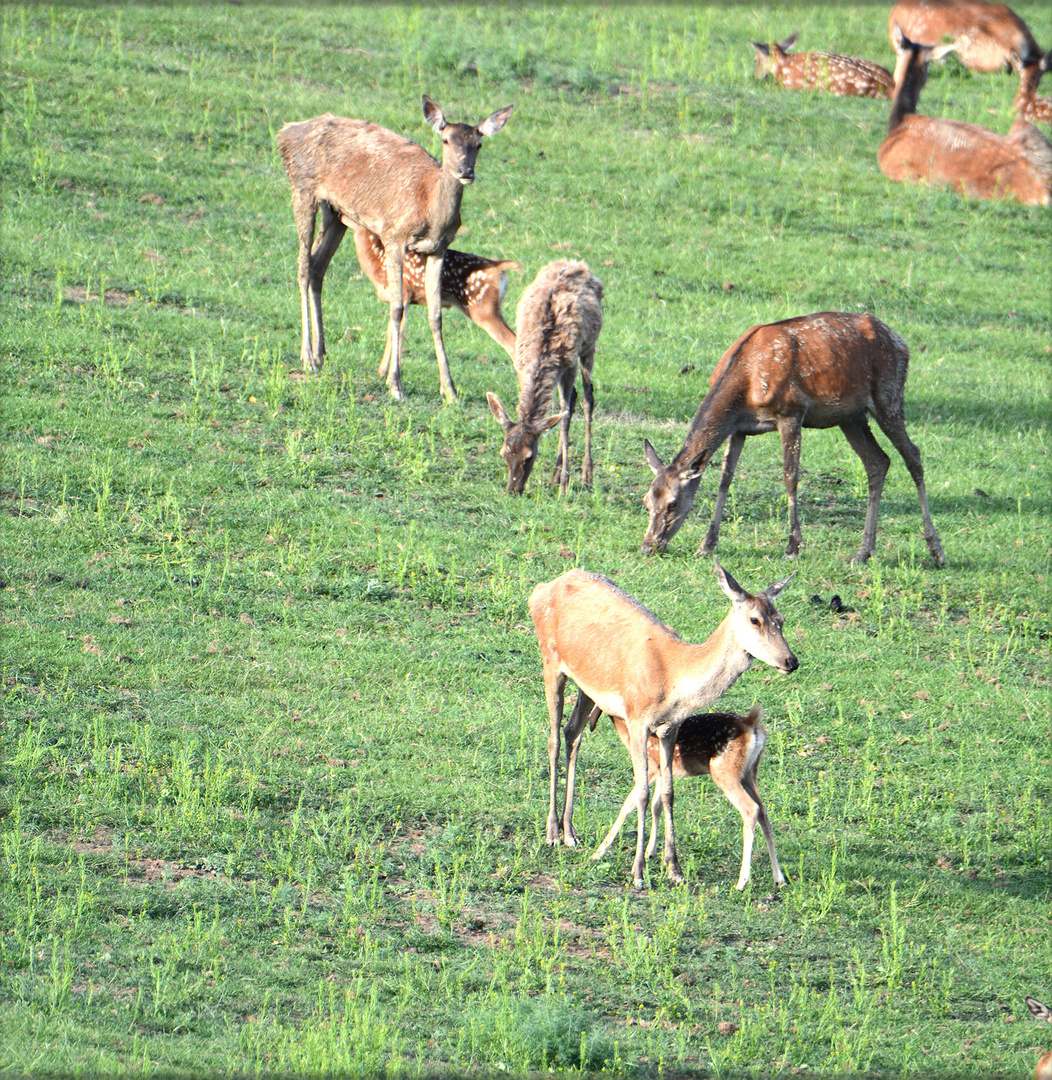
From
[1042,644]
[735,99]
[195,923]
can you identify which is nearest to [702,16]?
[735,99]

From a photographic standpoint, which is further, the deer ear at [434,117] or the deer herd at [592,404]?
the deer ear at [434,117]

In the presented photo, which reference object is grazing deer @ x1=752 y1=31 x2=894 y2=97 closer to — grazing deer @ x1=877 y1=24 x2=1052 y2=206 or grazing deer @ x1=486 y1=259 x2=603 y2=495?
grazing deer @ x1=877 y1=24 x2=1052 y2=206

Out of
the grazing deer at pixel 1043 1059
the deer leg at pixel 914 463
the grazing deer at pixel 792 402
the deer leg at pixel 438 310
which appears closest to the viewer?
the grazing deer at pixel 1043 1059

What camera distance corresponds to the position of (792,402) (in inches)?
508

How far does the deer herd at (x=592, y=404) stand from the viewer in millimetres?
8195

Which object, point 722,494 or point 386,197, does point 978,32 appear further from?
point 722,494

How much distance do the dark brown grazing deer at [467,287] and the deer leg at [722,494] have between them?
3140mm

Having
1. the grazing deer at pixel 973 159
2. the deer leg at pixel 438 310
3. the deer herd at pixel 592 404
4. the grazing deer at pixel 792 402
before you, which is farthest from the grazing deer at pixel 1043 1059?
the grazing deer at pixel 973 159

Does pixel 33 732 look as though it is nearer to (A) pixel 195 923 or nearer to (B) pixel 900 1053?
(A) pixel 195 923

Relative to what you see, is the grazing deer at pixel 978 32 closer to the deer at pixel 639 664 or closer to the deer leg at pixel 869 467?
the deer leg at pixel 869 467

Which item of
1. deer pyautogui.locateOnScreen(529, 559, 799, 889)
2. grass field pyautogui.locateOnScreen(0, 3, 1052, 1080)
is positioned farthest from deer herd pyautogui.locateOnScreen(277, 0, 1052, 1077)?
grass field pyautogui.locateOnScreen(0, 3, 1052, 1080)

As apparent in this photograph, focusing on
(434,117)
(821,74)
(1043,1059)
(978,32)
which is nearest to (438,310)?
(434,117)

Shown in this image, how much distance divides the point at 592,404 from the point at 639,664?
253 inches

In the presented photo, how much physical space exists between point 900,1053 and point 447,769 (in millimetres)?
3439
